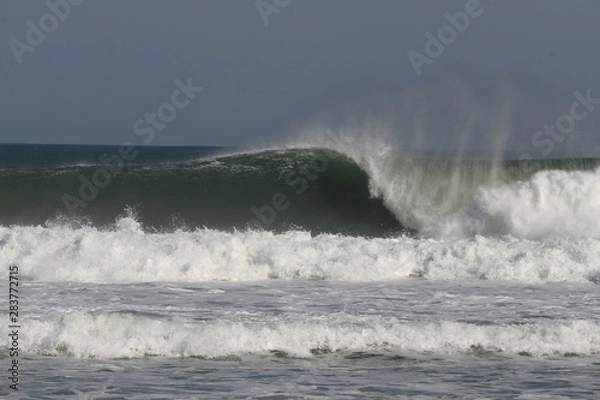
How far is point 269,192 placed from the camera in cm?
2278

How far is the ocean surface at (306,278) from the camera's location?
31.2ft

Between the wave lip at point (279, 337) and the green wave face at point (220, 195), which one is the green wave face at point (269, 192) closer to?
the green wave face at point (220, 195)

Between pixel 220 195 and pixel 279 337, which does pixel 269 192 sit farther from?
pixel 279 337

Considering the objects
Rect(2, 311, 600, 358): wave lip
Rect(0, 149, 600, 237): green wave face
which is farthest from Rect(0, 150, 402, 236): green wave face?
Rect(2, 311, 600, 358): wave lip

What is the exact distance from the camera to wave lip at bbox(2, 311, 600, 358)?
10.4 m

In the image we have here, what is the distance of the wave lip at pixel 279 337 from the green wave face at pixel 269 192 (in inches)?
364

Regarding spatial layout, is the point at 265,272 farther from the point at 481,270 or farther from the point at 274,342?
the point at 274,342

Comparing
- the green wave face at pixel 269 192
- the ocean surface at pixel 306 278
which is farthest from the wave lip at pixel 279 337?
the green wave face at pixel 269 192

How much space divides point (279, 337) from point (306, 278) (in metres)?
4.50

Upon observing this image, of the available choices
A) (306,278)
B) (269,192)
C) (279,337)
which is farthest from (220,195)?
(279,337)

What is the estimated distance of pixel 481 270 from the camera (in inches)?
610

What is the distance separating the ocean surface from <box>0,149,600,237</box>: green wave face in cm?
5

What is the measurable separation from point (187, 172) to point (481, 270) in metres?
10.3

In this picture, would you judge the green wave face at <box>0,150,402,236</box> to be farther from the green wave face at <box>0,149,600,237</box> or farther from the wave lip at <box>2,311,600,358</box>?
the wave lip at <box>2,311,600,358</box>
